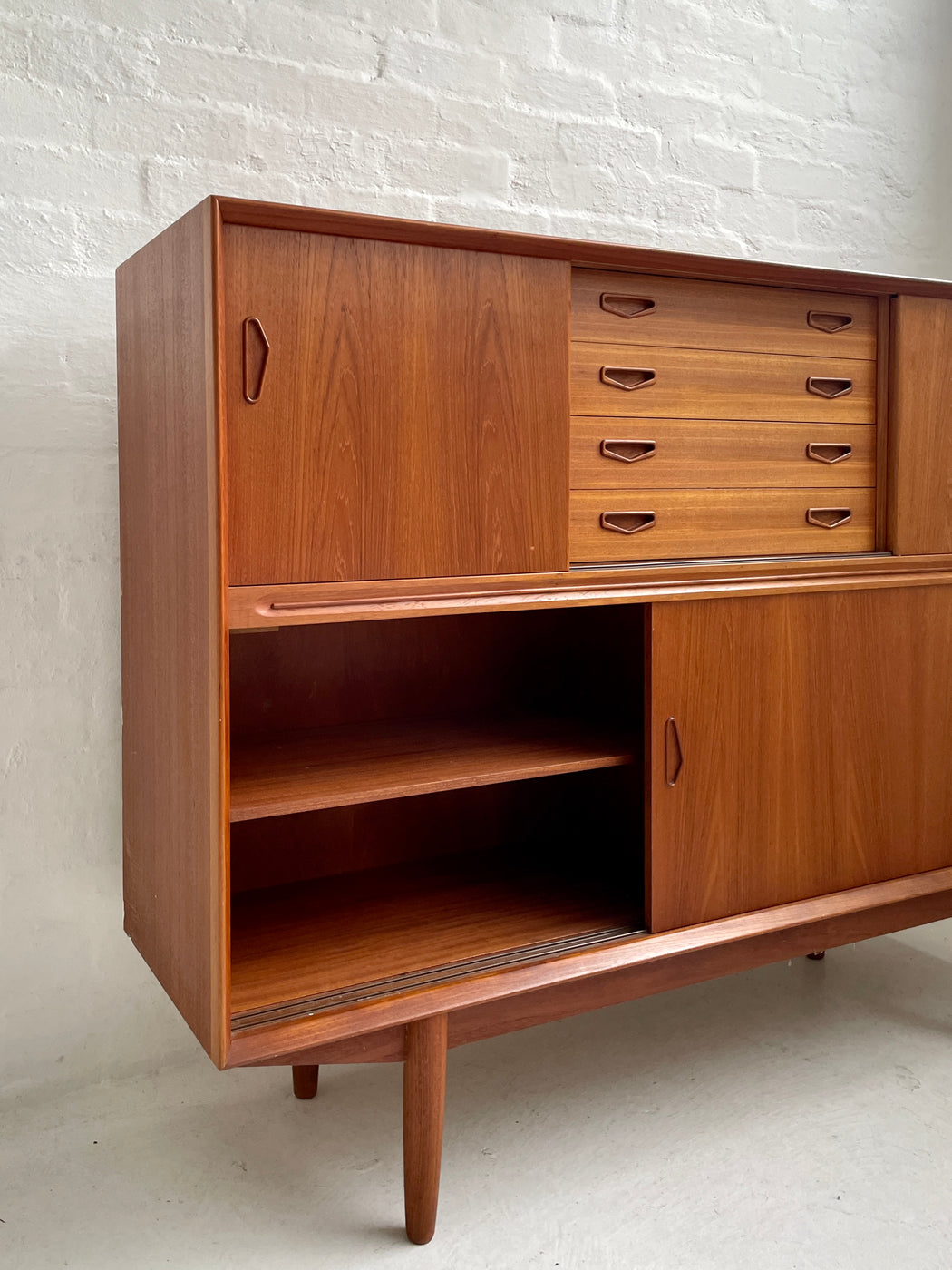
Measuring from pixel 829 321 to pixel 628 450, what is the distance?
52cm

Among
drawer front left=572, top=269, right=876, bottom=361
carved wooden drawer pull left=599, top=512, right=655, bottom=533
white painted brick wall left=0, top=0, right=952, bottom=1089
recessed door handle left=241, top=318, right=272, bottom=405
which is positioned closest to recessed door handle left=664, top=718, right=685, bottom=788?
Answer: carved wooden drawer pull left=599, top=512, right=655, bottom=533

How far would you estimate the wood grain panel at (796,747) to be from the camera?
1.86m

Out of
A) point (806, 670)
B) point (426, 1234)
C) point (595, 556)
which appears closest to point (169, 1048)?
point (426, 1234)

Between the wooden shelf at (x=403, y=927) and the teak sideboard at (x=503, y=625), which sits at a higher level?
the teak sideboard at (x=503, y=625)

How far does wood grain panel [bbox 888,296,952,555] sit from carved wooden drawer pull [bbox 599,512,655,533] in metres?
0.57

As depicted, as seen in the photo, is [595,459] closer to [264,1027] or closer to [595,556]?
[595,556]

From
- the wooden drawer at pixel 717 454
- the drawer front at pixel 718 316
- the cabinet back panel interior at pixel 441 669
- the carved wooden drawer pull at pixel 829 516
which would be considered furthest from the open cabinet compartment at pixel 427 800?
the drawer front at pixel 718 316

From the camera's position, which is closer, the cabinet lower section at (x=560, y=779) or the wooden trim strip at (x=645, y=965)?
the wooden trim strip at (x=645, y=965)

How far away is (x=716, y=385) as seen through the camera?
6.17 ft

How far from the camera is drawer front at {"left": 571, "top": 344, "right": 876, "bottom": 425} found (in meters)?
1.78

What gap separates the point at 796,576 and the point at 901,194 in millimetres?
1489

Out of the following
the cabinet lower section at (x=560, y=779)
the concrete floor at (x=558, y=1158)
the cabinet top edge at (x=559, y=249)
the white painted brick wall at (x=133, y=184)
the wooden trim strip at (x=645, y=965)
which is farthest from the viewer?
the white painted brick wall at (x=133, y=184)

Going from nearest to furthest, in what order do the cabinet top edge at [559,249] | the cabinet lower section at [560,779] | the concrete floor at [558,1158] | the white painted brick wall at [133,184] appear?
the cabinet top edge at [559,249]
the concrete floor at [558,1158]
the cabinet lower section at [560,779]
the white painted brick wall at [133,184]

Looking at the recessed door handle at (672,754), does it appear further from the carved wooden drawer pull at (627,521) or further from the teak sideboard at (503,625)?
the carved wooden drawer pull at (627,521)
